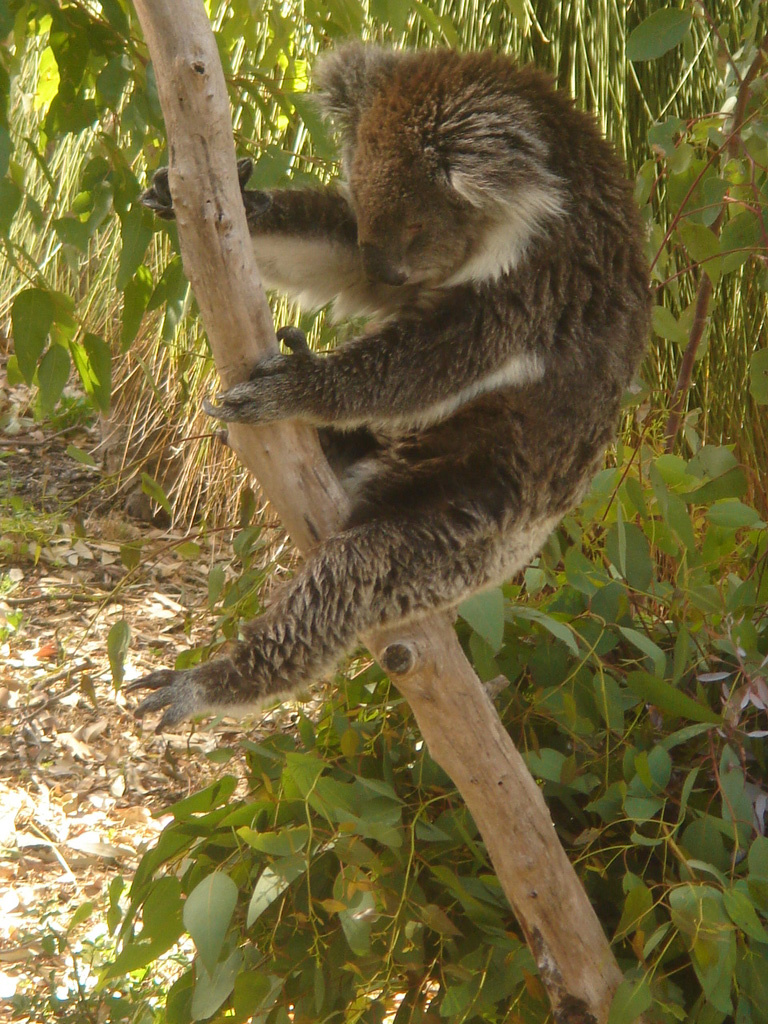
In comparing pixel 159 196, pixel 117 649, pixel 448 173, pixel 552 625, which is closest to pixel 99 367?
pixel 159 196

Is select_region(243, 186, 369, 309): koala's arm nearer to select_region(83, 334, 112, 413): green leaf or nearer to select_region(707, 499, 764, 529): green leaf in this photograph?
select_region(83, 334, 112, 413): green leaf

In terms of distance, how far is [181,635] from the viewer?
3883mm

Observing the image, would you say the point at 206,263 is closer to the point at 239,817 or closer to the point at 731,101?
the point at 239,817

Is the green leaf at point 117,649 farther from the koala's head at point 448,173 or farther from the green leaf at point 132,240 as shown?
the koala's head at point 448,173

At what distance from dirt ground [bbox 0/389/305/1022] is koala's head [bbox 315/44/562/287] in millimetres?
785

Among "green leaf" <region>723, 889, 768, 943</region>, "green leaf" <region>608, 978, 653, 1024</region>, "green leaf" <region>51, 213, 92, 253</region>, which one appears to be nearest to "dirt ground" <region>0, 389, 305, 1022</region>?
"green leaf" <region>51, 213, 92, 253</region>

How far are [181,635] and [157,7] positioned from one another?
9.37 feet

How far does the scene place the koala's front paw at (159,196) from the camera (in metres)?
1.65

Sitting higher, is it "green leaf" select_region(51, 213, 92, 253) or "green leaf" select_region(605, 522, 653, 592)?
"green leaf" select_region(51, 213, 92, 253)

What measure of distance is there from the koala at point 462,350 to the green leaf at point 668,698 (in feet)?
1.05

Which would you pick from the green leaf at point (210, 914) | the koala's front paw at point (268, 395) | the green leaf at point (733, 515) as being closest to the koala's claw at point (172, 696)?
the green leaf at point (210, 914)

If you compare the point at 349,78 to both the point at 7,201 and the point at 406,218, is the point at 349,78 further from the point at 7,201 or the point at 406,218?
the point at 7,201

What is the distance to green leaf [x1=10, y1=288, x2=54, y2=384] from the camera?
1.77m

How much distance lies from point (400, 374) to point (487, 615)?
430mm
